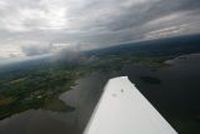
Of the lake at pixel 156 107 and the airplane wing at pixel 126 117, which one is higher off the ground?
the airplane wing at pixel 126 117

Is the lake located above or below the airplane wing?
below

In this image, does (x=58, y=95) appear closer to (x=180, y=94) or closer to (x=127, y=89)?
(x=180, y=94)

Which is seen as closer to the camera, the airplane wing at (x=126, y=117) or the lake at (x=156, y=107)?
the airplane wing at (x=126, y=117)

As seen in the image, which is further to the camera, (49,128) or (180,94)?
(180,94)

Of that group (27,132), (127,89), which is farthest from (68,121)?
(127,89)

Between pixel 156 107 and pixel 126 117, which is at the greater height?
pixel 126 117

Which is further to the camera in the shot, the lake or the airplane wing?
the lake

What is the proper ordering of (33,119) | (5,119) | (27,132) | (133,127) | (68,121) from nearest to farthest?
1. (133,127)
2. (27,132)
3. (68,121)
4. (33,119)
5. (5,119)

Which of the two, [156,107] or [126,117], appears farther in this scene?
[156,107]
